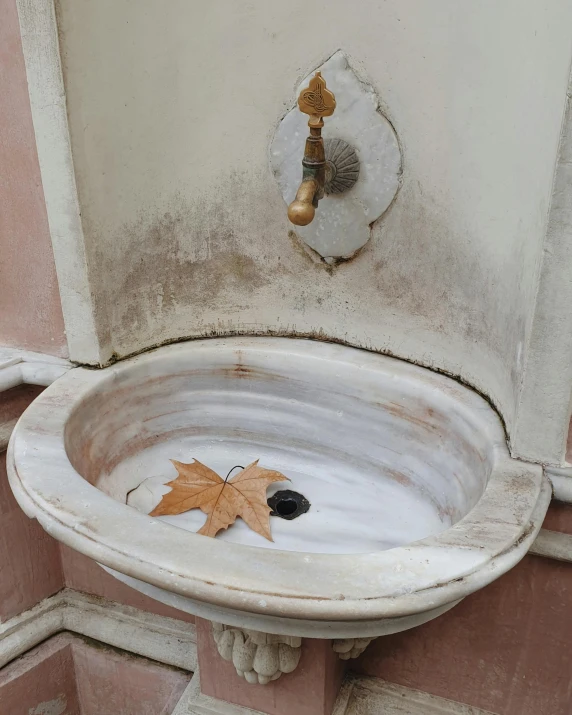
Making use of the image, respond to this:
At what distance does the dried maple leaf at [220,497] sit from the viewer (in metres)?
1.09

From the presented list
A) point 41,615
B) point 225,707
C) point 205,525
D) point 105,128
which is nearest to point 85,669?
→ point 41,615

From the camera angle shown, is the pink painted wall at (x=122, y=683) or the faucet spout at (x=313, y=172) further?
the pink painted wall at (x=122, y=683)

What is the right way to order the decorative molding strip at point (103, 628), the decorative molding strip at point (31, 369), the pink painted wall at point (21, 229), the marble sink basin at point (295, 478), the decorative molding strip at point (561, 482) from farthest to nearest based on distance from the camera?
the decorative molding strip at point (103, 628) < the decorative molding strip at point (31, 369) < the pink painted wall at point (21, 229) < the decorative molding strip at point (561, 482) < the marble sink basin at point (295, 478)

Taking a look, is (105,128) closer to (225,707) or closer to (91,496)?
(91,496)

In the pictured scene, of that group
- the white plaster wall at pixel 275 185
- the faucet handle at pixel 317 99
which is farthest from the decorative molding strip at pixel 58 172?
the faucet handle at pixel 317 99

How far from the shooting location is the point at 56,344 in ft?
4.19

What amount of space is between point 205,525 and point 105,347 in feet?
1.27

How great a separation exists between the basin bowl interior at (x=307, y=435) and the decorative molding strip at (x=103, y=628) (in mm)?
461

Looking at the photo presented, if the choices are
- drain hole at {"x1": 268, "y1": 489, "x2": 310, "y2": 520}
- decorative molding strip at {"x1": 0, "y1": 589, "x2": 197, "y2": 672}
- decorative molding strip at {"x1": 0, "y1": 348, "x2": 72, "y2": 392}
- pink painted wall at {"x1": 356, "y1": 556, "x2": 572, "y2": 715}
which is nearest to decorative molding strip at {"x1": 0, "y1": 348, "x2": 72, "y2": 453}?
decorative molding strip at {"x1": 0, "y1": 348, "x2": 72, "y2": 392}

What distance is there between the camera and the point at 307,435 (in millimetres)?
1258

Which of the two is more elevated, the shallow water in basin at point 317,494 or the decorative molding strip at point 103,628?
the shallow water in basin at point 317,494

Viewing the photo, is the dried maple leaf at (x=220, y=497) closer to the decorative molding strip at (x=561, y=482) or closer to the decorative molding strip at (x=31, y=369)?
the decorative molding strip at (x=31, y=369)

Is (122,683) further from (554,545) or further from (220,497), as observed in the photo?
(554,545)

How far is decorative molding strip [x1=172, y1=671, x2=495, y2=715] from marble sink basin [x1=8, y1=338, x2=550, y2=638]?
0.41m
